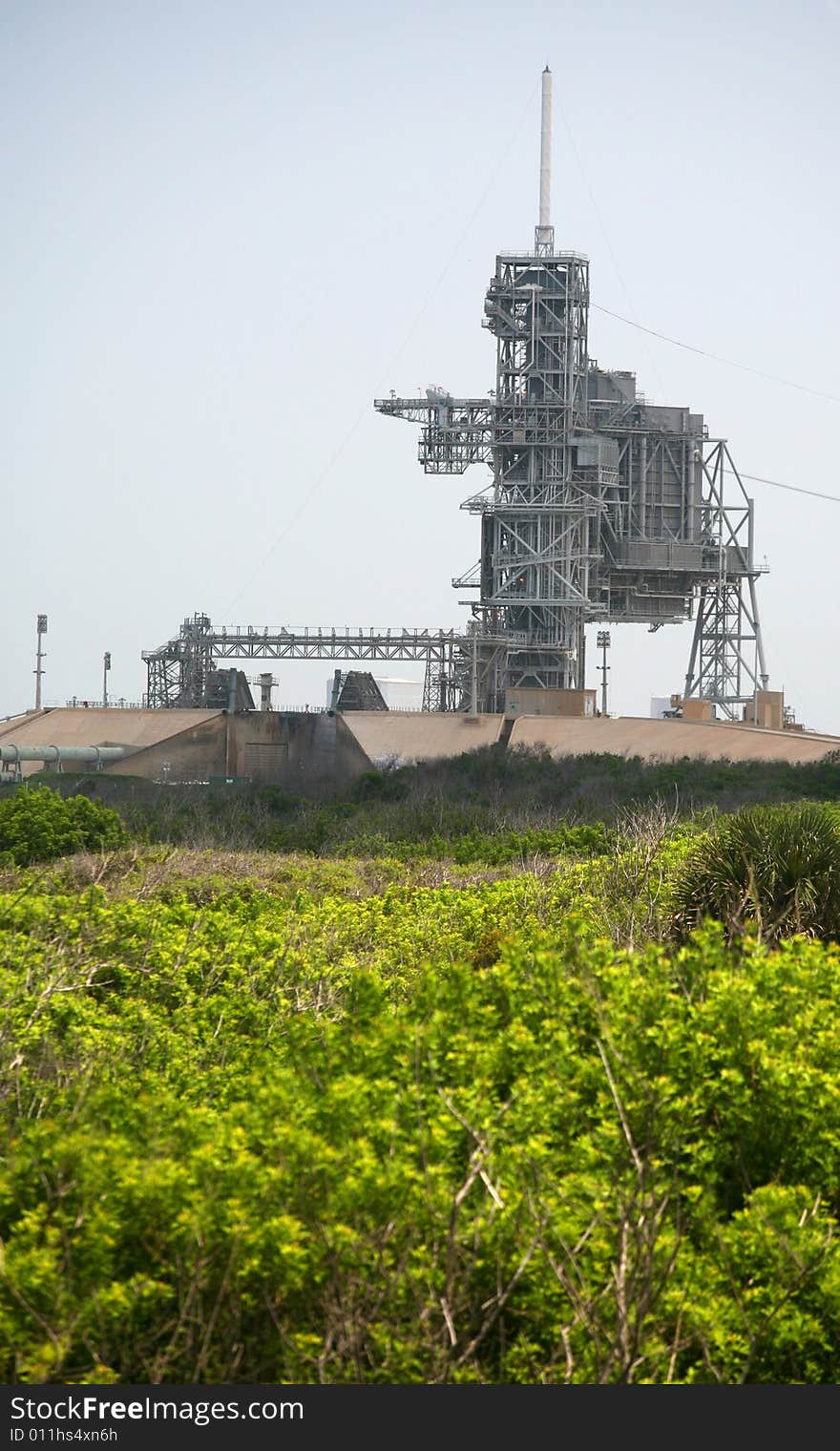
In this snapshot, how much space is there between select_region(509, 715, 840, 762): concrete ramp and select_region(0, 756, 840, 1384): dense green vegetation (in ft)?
98.2

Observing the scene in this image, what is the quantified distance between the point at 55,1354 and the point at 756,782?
32015mm

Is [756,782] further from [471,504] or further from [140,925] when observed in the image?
[471,504]

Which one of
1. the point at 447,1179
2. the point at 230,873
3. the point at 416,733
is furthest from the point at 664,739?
the point at 447,1179

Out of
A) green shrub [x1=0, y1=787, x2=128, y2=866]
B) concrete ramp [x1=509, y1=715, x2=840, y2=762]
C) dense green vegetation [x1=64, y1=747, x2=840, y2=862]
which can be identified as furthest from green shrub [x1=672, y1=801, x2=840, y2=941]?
concrete ramp [x1=509, y1=715, x2=840, y2=762]

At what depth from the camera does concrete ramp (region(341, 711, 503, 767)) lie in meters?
53.7

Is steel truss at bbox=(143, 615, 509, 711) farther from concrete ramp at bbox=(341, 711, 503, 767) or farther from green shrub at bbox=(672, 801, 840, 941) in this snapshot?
Answer: green shrub at bbox=(672, 801, 840, 941)

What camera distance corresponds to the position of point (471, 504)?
6675 centimetres

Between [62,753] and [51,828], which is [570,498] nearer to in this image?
[62,753]

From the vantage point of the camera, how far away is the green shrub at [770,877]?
14109 millimetres

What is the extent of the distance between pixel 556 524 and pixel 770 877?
52365mm

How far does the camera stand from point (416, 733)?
55.2 meters

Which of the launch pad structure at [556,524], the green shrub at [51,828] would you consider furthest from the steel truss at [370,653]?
the green shrub at [51,828]

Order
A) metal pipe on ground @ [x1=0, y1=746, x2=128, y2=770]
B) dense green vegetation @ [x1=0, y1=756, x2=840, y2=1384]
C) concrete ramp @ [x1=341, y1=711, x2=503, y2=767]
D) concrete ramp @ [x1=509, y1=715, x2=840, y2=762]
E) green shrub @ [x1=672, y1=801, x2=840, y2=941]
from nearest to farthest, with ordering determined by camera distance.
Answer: dense green vegetation @ [x1=0, y1=756, x2=840, y2=1384] < green shrub @ [x1=672, y1=801, x2=840, y2=941] < concrete ramp @ [x1=509, y1=715, x2=840, y2=762] < metal pipe on ground @ [x1=0, y1=746, x2=128, y2=770] < concrete ramp @ [x1=341, y1=711, x2=503, y2=767]

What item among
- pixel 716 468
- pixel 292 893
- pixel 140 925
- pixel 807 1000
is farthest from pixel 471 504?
pixel 807 1000
